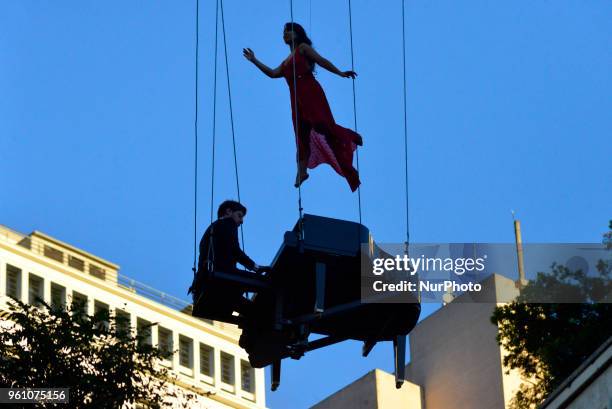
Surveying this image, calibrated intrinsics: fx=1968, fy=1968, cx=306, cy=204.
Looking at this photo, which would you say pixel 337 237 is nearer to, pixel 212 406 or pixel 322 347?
pixel 322 347

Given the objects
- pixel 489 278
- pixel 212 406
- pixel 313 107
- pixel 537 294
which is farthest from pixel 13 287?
pixel 313 107

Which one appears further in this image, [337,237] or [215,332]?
[215,332]

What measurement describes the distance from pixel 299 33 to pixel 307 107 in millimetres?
955

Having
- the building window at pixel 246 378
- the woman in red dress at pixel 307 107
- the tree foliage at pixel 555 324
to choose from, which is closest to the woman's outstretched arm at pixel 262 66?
the woman in red dress at pixel 307 107

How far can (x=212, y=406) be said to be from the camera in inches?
3174

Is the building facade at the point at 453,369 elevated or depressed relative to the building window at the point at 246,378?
depressed

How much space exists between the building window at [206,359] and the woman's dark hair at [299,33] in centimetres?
6084

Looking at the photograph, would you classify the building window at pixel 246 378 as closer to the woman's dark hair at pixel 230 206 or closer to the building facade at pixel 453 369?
the building facade at pixel 453 369

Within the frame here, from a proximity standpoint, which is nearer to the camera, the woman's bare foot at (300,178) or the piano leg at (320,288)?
the piano leg at (320,288)

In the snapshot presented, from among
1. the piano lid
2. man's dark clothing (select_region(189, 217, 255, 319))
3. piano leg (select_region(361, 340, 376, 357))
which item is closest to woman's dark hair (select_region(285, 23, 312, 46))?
man's dark clothing (select_region(189, 217, 255, 319))

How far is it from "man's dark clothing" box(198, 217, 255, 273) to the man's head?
0.29 metres

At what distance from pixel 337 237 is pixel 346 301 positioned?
1034 millimetres

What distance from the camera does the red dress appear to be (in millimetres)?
24828

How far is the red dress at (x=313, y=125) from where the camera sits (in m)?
24.8
